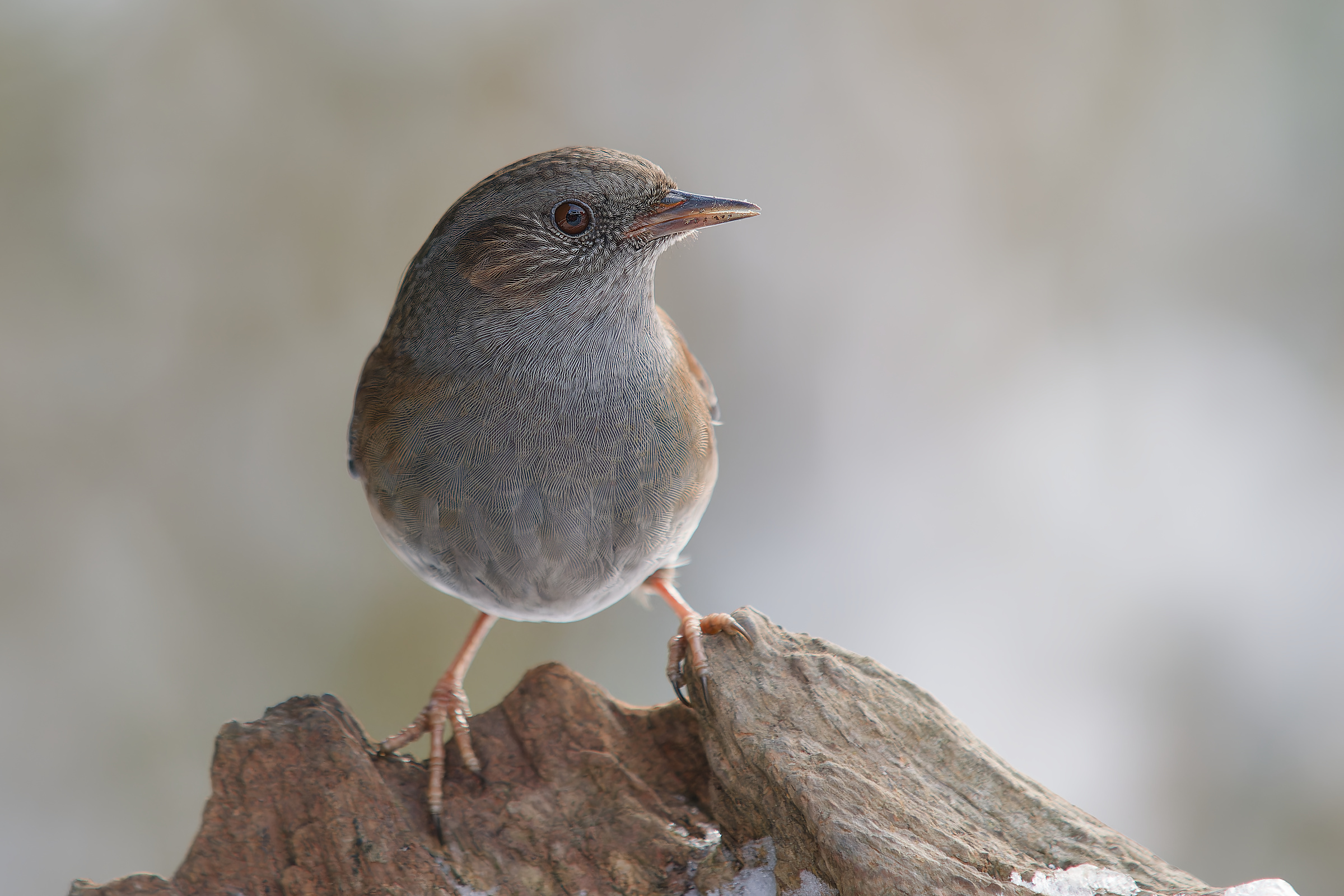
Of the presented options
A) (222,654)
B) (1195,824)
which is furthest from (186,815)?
(1195,824)

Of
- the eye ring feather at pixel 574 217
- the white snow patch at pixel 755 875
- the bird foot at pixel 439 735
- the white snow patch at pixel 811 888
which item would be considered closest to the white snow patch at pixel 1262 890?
the white snow patch at pixel 811 888

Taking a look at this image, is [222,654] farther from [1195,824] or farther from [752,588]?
[1195,824]

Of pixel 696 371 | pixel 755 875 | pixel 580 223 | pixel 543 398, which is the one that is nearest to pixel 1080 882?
pixel 755 875

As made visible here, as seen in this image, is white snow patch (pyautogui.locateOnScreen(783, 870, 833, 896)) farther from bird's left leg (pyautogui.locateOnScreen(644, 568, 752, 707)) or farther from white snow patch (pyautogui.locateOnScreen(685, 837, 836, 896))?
bird's left leg (pyautogui.locateOnScreen(644, 568, 752, 707))

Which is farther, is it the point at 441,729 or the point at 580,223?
the point at 441,729

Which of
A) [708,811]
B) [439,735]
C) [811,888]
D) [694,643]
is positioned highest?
[694,643]

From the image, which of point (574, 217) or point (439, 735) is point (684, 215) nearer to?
point (574, 217)

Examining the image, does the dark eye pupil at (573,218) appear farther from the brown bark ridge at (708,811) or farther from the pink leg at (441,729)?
the pink leg at (441,729)
